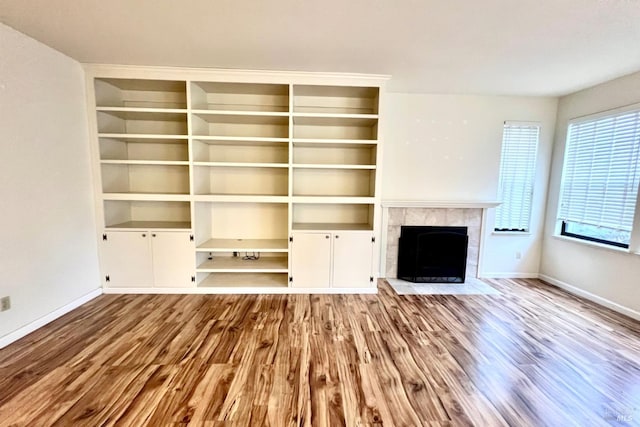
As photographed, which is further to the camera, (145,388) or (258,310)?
(258,310)

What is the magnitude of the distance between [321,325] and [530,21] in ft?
9.66

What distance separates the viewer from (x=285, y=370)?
1.99 metres

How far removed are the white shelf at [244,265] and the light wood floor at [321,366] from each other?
39cm

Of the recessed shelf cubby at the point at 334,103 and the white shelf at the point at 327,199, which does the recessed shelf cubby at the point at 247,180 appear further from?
the recessed shelf cubby at the point at 334,103

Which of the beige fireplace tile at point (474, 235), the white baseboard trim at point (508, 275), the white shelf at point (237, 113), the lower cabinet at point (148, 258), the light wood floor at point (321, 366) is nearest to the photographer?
the light wood floor at point (321, 366)

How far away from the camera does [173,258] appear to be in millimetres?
3238

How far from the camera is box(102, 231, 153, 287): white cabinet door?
3164 millimetres

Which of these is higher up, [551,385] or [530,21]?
[530,21]

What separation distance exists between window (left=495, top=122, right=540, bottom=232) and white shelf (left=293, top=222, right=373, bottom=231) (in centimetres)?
208

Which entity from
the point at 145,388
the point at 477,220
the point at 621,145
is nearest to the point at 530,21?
the point at 621,145

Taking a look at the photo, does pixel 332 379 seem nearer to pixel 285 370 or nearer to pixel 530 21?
pixel 285 370

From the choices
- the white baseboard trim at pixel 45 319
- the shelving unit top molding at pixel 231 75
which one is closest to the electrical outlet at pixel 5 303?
the white baseboard trim at pixel 45 319

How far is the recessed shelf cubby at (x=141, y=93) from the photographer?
3129mm

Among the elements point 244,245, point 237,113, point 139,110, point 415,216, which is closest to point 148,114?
point 139,110
